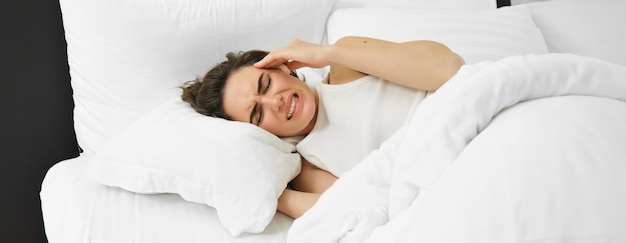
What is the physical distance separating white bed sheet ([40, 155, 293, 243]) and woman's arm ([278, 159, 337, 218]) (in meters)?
0.04

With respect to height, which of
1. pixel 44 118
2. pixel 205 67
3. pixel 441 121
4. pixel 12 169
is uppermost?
pixel 441 121

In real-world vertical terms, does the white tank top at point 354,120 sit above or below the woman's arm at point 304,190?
above

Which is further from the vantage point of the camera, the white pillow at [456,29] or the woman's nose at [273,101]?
the white pillow at [456,29]

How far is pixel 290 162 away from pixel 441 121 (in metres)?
0.48

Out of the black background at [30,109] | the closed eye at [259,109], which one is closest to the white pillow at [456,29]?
the closed eye at [259,109]

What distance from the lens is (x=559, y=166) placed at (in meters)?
1.01

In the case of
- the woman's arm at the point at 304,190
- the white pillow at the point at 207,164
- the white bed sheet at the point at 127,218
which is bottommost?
the white bed sheet at the point at 127,218

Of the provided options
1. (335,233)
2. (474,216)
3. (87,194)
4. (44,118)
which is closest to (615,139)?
(474,216)

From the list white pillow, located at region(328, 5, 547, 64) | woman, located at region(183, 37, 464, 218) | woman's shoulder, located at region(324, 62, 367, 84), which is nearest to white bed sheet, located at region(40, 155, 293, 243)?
woman, located at region(183, 37, 464, 218)

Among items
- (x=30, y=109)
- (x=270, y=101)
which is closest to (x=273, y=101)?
(x=270, y=101)

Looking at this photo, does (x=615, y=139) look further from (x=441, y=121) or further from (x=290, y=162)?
(x=290, y=162)

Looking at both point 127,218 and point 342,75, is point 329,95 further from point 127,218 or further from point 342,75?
point 127,218

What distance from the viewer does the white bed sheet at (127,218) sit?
1430mm

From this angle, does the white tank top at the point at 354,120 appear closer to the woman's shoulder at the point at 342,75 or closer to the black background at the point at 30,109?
the woman's shoulder at the point at 342,75
